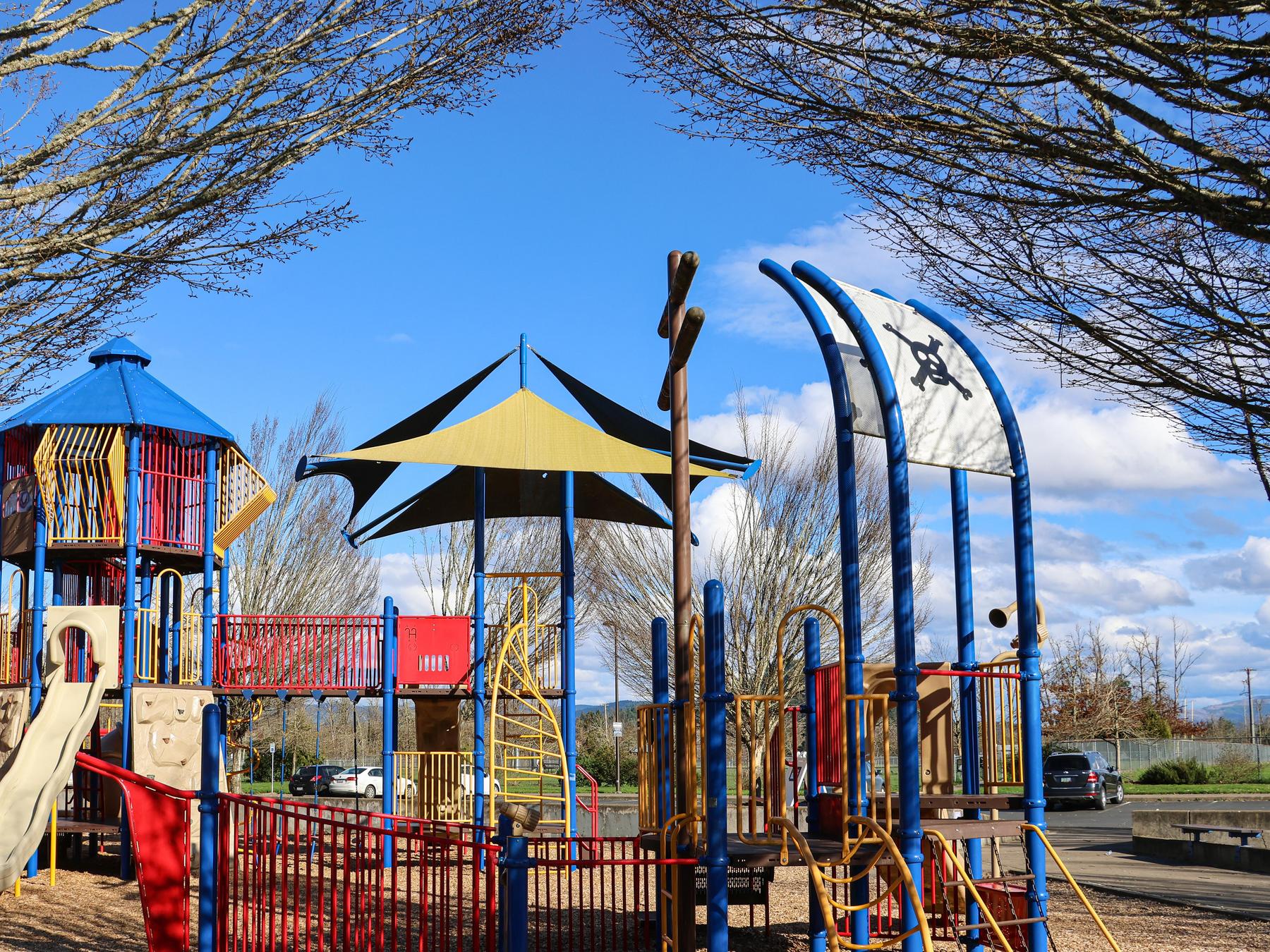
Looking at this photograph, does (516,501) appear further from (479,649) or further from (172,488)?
(172,488)

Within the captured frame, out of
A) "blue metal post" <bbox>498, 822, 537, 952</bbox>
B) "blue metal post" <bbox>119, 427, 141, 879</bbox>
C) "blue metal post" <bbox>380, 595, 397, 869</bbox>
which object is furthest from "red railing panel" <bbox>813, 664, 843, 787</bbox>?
"blue metal post" <bbox>119, 427, 141, 879</bbox>

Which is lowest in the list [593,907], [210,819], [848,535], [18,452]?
[593,907]

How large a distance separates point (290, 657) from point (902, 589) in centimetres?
1229

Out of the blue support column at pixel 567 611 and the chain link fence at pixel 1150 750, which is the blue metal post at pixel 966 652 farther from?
the chain link fence at pixel 1150 750

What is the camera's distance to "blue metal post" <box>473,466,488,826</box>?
50.8 feet

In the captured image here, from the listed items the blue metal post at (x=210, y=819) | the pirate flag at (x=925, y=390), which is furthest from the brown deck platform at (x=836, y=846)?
the blue metal post at (x=210, y=819)

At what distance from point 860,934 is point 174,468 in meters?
13.0

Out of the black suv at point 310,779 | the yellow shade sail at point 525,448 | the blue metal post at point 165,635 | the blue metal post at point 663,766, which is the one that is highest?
the yellow shade sail at point 525,448

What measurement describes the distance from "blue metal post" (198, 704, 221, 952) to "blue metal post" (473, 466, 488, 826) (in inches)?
246

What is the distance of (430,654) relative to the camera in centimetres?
1791

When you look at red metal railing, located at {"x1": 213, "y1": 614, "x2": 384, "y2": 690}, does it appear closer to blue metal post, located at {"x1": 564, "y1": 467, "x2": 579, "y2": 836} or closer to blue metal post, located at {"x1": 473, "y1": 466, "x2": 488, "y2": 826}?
blue metal post, located at {"x1": 473, "y1": 466, "x2": 488, "y2": 826}

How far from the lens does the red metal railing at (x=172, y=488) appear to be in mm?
17469

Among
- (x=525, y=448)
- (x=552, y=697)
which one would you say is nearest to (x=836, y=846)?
(x=525, y=448)

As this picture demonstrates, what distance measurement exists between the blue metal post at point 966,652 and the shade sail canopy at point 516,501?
8.79 meters
